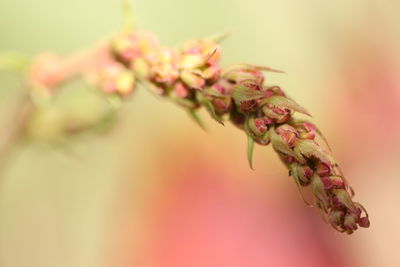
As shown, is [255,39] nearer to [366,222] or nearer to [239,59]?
[239,59]

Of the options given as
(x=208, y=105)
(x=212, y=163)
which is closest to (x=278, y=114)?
(x=208, y=105)

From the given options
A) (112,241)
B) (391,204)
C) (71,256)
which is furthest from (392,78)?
(71,256)

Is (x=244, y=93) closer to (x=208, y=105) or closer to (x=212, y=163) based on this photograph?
(x=208, y=105)

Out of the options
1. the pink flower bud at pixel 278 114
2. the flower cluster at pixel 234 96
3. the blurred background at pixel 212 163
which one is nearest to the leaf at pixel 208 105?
the flower cluster at pixel 234 96

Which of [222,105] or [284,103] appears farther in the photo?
[222,105]

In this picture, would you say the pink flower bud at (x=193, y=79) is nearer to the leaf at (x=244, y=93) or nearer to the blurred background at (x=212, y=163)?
the leaf at (x=244, y=93)

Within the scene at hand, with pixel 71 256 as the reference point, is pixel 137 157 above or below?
above
